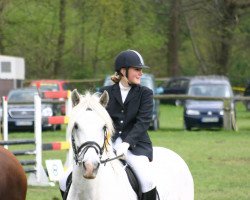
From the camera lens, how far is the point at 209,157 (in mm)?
20141

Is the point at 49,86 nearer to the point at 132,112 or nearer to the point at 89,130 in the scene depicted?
the point at 132,112

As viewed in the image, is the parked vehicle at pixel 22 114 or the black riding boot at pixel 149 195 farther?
the parked vehicle at pixel 22 114

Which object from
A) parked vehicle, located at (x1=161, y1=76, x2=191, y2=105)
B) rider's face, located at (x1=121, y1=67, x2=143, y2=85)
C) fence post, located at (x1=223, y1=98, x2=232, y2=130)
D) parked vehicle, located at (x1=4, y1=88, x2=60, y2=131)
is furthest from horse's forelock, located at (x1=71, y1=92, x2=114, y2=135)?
parked vehicle, located at (x1=161, y1=76, x2=191, y2=105)

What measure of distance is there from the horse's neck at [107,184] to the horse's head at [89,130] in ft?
0.58

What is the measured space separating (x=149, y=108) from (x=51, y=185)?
25.0 feet

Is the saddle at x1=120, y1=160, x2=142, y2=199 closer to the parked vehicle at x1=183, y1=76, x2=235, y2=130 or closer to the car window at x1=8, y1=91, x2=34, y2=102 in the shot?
the parked vehicle at x1=183, y1=76, x2=235, y2=130

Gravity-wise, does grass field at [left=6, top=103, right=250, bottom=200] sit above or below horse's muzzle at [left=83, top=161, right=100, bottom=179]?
below

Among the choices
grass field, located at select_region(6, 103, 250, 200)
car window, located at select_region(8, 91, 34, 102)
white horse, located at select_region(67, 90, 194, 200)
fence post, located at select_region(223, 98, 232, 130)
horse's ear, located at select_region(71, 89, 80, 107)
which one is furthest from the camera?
car window, located at select_region(8, 91, 34, 102)

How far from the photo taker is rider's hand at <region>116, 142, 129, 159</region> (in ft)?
24.4

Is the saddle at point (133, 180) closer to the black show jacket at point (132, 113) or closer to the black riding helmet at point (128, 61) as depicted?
the black show jacket at point (132, 113)

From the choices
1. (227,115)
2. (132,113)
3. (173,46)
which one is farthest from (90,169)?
(173,46)

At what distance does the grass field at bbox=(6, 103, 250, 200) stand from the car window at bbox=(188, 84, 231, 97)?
141 centimetres

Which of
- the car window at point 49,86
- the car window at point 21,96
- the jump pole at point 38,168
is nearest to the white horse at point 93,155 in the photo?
the jump pole at point 38,168

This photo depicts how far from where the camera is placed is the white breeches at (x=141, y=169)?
7.67 m
